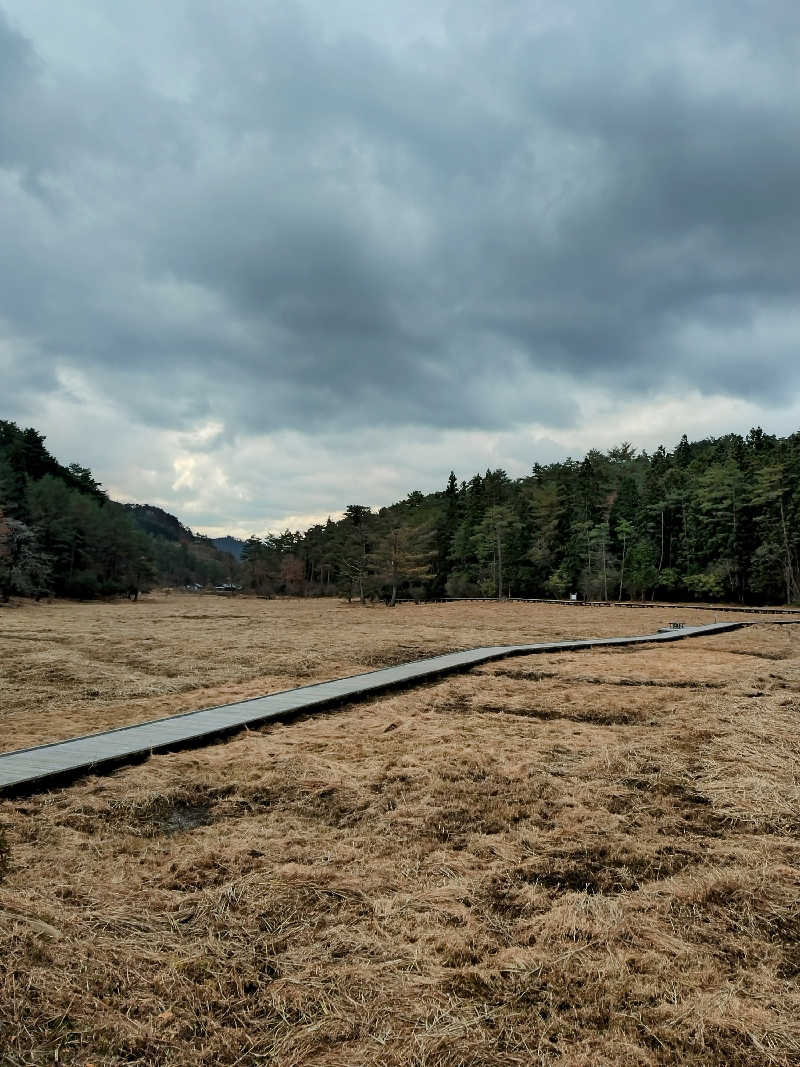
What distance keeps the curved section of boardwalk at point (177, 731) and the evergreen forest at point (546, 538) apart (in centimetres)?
3742

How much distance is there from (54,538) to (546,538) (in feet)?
154

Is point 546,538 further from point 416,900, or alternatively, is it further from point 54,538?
point 416,900

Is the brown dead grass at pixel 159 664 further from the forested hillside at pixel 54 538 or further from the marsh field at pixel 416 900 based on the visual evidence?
the forested hillside at pixel 54 538

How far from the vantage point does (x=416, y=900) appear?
329 cm

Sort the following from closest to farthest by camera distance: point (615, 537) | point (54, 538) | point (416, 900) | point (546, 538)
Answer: point (416, 900), point (54, 538), point (615, 537), point (546, 538)

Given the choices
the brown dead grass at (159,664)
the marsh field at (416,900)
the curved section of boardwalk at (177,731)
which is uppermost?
the marsh field at (416,900)

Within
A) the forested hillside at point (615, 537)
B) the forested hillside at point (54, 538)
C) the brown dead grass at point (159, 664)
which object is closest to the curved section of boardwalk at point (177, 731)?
the brown dead grass at point (159, 664)

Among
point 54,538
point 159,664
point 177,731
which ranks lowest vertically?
point 159,664

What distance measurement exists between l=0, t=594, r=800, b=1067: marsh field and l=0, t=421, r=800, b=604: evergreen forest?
135 ft

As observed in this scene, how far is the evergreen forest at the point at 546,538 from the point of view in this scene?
1768 inches

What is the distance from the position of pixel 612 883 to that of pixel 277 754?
3.77 m

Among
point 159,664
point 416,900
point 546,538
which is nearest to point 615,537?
point 546,538

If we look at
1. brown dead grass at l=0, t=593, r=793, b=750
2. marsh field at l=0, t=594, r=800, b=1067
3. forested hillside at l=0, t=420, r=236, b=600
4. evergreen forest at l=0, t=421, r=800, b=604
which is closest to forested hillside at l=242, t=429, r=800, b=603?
evergreen forest at l=0, t=421, r=800, b=604

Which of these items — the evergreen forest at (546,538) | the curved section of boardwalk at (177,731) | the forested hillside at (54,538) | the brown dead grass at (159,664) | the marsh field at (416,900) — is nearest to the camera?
the marsh field at (416,900)
